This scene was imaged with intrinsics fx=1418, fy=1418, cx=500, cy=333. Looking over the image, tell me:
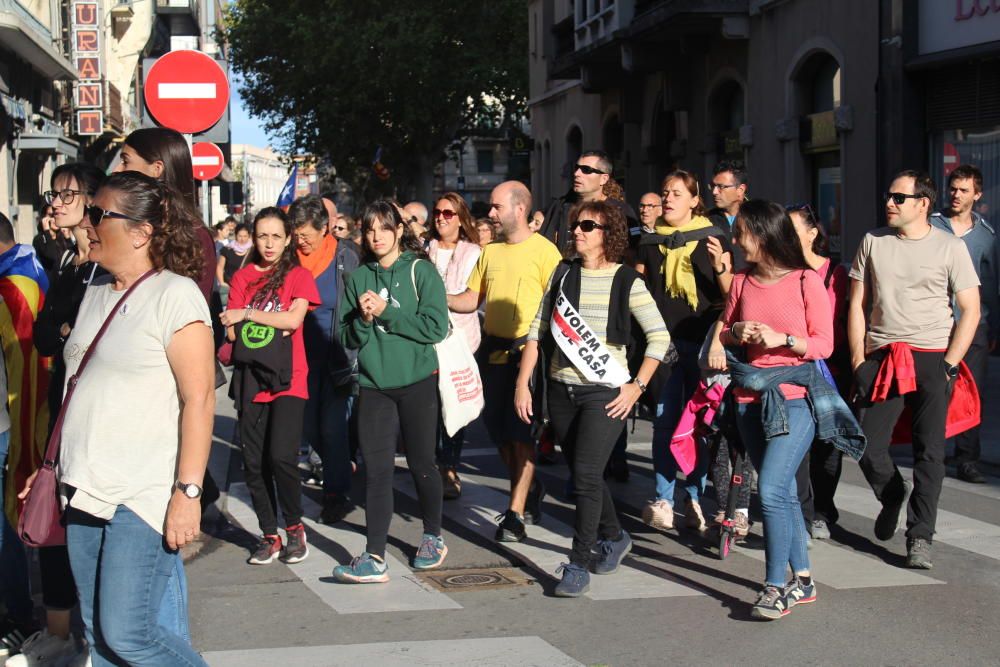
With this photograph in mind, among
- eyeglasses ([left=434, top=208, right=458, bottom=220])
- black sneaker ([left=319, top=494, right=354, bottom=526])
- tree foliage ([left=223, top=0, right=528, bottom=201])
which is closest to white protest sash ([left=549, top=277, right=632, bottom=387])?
black sneaker ([left=319, top=494, right=354, bottom=526])

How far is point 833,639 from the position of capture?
18.2 ft

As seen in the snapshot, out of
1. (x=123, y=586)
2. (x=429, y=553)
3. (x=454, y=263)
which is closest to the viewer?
(x=123, y=586)

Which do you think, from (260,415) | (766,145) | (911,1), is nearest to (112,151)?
(766,145)

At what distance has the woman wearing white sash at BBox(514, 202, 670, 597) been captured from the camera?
6.30 meters

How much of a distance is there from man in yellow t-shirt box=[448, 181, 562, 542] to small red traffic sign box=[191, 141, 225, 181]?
667 centimetres

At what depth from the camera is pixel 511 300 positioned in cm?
750

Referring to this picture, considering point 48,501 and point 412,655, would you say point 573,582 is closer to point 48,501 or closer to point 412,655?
point 412,655

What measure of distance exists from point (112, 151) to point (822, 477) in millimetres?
43995

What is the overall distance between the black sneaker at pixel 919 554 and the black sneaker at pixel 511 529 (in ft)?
6.29

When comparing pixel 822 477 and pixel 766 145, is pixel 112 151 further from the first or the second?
pixel 822 477

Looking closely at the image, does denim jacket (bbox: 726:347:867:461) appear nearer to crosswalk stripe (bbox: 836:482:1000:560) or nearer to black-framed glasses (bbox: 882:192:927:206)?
black-framed glasses (bbox: 882:192:927:206)

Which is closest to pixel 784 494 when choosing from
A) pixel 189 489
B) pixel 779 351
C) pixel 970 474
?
pixel 779 351

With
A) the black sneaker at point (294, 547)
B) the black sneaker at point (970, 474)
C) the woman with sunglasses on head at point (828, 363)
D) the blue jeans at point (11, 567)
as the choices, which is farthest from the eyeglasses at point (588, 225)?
the black sneaker at point (970, 474)

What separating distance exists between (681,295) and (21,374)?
367cm
